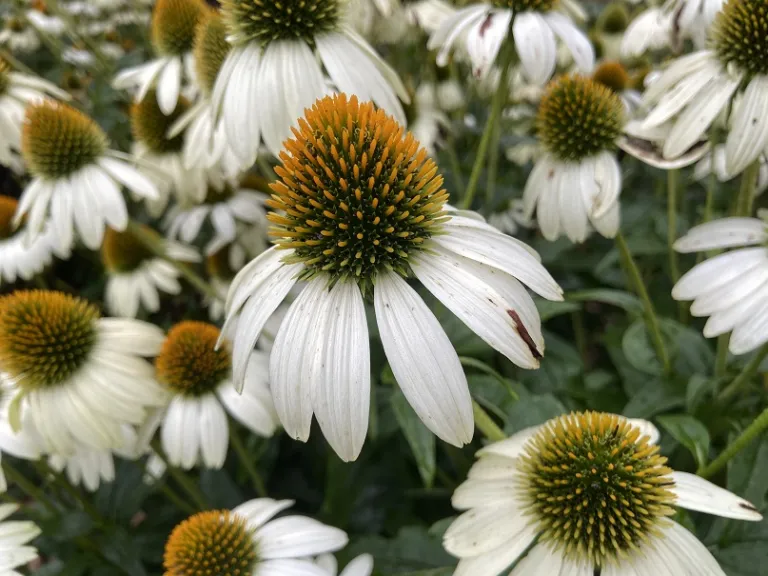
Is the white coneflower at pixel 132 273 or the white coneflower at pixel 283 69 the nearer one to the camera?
the white coneflower at pixel 283 69

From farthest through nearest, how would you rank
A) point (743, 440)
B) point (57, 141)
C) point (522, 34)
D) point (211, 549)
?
point (57, 141) → point (522, 34) → point (211, 549) → point (743, 440)

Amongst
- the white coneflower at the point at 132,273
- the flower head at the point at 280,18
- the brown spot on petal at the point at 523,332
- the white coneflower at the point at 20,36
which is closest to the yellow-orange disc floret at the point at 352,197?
the brown spot on petal at the point at 523,332

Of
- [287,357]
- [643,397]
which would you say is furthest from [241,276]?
[643,397]

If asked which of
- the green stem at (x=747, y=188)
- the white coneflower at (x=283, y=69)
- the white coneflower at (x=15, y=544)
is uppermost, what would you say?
the white coneflower at (x=283, y=69)

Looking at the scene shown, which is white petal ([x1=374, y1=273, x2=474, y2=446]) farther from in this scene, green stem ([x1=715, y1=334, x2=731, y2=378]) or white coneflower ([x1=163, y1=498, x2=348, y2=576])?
green stem ([x1=715, y1=334, x2=731, y2=378])

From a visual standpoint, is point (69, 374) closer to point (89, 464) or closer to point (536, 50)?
point (89, 464)

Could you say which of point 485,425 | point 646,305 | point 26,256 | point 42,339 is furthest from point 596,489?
point 26,256

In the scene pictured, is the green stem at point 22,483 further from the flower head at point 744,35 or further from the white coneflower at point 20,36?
the white coneflower at point 20,36
